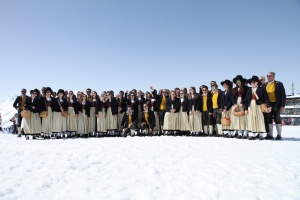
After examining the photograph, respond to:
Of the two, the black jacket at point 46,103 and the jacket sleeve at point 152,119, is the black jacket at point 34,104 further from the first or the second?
the jacket sleeve at point 152,119

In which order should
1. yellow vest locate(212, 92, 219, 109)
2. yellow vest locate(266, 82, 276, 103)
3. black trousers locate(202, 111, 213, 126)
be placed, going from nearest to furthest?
1. yellow vest locate(266, 82, 276, 103)
2. yellow vest locate(212, 92, 219, 109)
3. black trousers locate(202, 111, 213, 126)

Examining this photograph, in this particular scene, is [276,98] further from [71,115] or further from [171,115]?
[71,115]

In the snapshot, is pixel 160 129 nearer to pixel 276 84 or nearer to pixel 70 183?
pixel 276 84

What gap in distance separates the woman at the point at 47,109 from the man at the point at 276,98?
8.64m

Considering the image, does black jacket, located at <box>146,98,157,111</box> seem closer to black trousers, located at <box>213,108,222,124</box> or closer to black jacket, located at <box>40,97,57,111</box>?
black trousers, located at <box>213,108,222,124</box>

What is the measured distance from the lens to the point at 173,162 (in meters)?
4.46

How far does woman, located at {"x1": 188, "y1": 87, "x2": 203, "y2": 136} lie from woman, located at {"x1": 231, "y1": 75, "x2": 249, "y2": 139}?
1782mm

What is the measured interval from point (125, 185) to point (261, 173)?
2.02 meters

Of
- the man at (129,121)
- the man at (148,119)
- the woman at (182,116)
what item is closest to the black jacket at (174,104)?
the woman at (182,116)

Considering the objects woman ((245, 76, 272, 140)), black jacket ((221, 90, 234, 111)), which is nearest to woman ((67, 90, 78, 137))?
black jacket ((221, 90, 234, 111))

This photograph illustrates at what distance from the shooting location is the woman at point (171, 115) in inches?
439

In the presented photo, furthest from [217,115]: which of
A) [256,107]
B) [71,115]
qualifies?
[71,115]

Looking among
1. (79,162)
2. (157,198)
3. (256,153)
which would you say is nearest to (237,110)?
(256,153)

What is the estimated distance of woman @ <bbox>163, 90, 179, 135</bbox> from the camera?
439 inches
